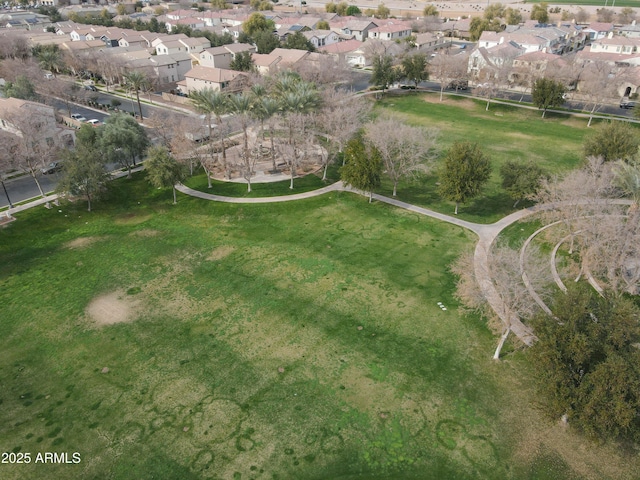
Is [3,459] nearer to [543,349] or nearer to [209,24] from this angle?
[543,349]

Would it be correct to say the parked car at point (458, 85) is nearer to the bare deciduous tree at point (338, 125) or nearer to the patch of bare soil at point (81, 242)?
the bare deciduous tree at point (338, 125)

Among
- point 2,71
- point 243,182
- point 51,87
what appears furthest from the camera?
point 2,71

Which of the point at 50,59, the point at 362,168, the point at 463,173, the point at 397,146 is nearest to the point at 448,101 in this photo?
the point at 397,146

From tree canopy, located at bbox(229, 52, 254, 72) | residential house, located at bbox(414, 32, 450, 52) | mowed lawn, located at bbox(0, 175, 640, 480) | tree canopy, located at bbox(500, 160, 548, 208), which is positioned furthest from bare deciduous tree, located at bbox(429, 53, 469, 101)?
mowed lawn, located at bbox(0, 175, 640, 480)

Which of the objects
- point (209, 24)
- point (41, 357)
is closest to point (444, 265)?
point (41, 357)

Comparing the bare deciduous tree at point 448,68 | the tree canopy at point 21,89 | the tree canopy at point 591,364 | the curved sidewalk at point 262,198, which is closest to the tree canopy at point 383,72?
the bare deciduous tree at point 448,68

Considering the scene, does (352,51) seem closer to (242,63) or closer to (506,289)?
(242,63)

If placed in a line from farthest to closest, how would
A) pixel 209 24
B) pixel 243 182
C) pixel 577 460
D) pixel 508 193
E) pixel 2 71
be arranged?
pixel 209 24 < pixel 2 71 < pixel 243 182 < pixel 508 193 < pixel 577 460

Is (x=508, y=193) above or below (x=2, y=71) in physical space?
below
